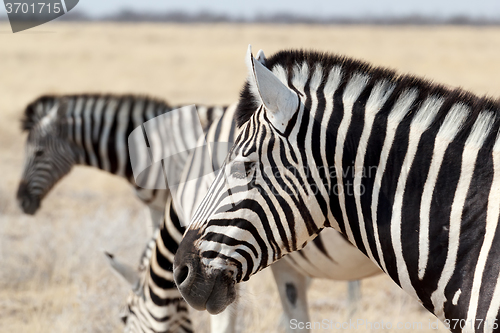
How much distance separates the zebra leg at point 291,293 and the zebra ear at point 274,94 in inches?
75.8

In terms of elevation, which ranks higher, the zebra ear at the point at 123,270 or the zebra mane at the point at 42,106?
the zebra ear at the point at 123,270

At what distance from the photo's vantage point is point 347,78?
212 centimetres

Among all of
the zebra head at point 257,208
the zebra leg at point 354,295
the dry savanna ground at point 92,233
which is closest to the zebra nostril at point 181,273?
the zebra head at point 257,208

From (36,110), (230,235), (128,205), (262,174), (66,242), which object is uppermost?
(262,174)

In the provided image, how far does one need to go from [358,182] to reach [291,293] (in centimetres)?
193

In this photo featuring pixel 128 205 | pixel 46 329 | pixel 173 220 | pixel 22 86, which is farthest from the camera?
pixel 22 86

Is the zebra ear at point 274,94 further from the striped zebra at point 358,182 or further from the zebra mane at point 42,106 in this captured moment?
the zebra mane at point 42,106

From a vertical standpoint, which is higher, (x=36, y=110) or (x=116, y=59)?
(x=36, y=110)

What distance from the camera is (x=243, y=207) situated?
202cm

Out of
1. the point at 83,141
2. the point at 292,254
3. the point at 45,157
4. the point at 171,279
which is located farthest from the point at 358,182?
the point at 45,157

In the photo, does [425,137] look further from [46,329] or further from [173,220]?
[46,329]

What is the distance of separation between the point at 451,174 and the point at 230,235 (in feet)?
2.97

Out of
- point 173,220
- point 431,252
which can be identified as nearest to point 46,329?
point 173,220

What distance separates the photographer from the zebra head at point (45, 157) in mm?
6477
